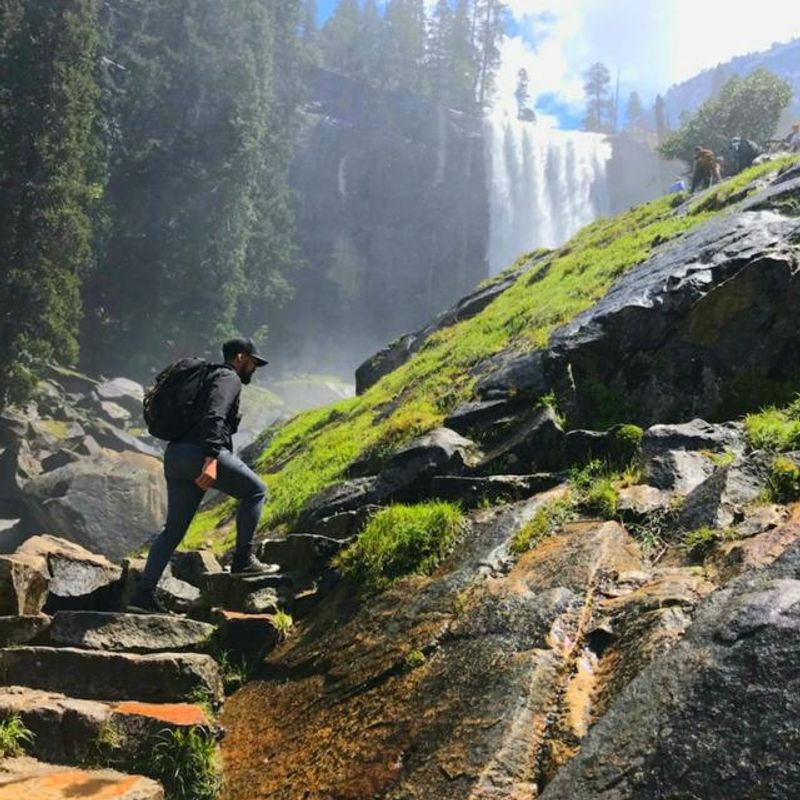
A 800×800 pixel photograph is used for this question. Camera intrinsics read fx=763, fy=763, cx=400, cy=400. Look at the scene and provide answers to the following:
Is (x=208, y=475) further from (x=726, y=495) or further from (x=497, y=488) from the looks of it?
(x=726, y=495)

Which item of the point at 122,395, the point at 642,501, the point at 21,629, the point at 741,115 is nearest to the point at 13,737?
the point at 21,629

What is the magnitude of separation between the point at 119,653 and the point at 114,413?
31.8 m

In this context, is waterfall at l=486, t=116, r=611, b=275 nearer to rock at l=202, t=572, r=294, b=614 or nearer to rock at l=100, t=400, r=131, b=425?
rock at l=100, t=400, r=131, b=425

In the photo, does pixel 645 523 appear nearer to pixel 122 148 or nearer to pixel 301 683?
pixel 301 683

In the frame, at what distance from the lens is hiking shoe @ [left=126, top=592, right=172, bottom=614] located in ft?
20.0

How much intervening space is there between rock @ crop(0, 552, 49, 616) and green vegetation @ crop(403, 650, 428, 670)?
3.30m

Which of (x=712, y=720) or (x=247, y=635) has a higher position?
(x=712, y=720)

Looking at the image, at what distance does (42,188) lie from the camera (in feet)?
93.5

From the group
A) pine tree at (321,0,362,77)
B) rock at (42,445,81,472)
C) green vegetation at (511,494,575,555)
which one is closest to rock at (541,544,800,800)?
green vegetation at (511,494,575,555)

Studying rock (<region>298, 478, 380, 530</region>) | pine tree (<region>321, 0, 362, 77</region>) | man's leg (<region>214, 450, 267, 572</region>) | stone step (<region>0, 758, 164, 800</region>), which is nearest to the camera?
stone step (<region>0, 758, 164, 800</region>)

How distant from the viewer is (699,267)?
8.34 meters

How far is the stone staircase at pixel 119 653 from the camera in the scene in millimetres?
4562

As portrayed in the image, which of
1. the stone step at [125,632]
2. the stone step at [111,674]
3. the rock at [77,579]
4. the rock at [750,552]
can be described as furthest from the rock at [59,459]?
the rock at [750,552]

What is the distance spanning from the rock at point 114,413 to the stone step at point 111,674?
31.1m
